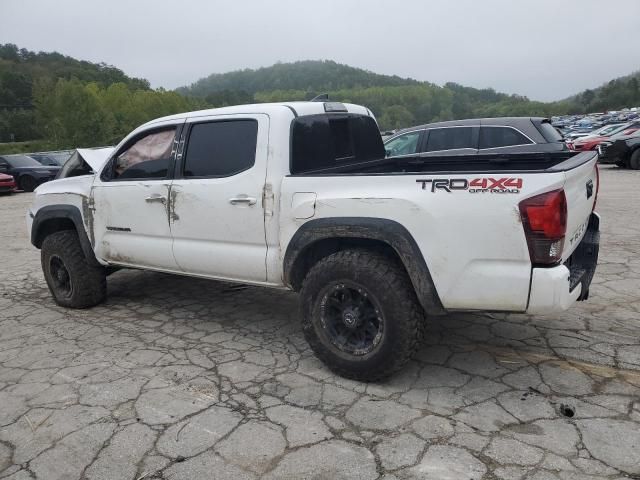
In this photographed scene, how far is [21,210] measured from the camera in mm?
13602

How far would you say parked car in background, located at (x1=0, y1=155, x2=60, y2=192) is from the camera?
1847 centimetres

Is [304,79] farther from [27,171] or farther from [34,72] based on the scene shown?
[27,171]

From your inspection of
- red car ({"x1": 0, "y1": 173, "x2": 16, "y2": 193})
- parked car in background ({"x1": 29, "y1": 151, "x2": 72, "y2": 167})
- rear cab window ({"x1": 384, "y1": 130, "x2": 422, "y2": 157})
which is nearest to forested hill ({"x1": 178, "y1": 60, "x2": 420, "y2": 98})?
parked car in background ({"x1": 29, "y1": 151, "x2": 72, "y2": 167})

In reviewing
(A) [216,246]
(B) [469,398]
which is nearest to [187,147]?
(A) [216,246]

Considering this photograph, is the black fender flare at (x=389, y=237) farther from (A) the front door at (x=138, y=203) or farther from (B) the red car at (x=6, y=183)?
(B) the red car at (x=6, y=183)

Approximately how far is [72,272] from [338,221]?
Result: 301 cm

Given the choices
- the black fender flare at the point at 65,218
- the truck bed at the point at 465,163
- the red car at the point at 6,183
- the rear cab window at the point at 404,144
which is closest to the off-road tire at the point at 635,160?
the rear cab window at the point at 404,144

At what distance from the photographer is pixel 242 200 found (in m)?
3.64

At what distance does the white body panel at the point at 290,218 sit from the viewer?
275 centimetres

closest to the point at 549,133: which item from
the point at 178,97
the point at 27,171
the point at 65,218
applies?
the point at 65,218

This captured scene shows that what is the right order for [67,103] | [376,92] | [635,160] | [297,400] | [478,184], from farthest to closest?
[376,92]
[67,103]
[635,160]
[297,400]
[478,184]

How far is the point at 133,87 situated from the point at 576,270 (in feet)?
344

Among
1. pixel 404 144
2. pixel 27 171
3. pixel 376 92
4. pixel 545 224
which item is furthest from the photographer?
pixel 376 92

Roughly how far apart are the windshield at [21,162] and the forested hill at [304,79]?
294 feet
